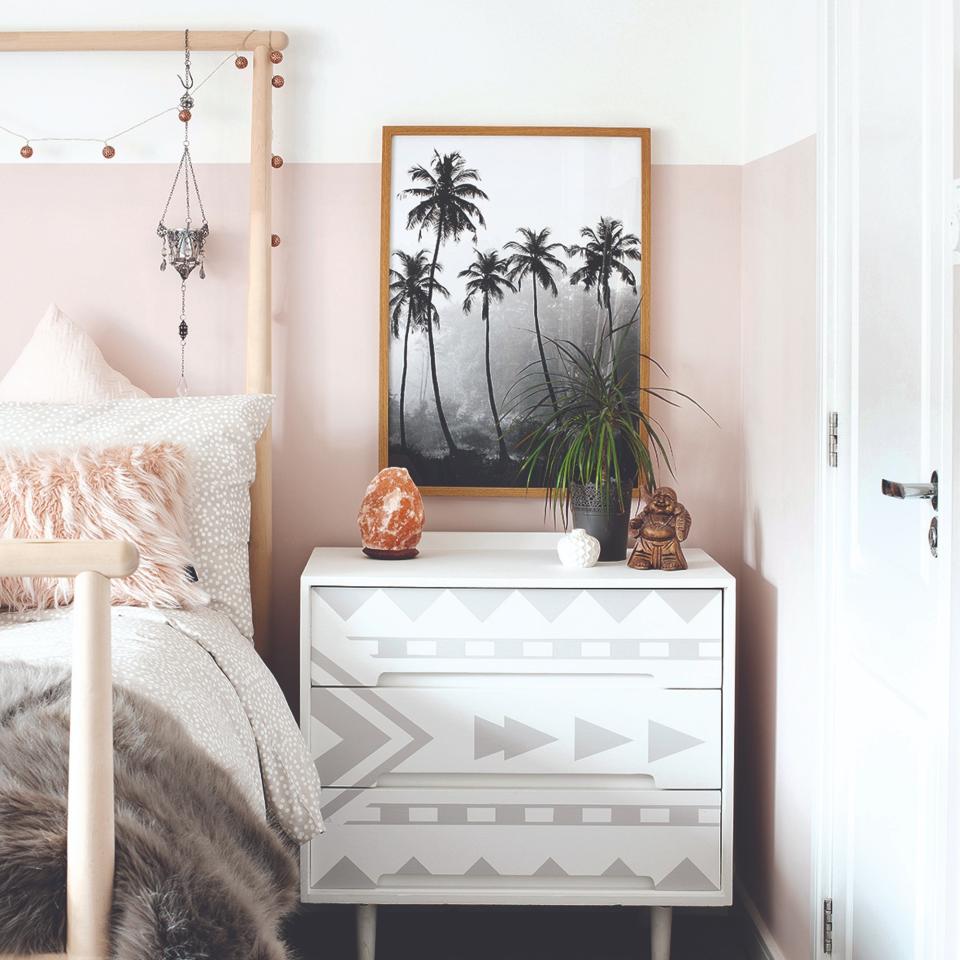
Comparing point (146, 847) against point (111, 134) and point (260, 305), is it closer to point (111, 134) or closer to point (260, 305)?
point (260, 305)

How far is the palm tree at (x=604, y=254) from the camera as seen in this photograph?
2482 millimetres

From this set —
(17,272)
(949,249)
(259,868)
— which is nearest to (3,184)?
(17,272)

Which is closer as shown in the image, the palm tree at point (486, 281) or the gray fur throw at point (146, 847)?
the gray fur throw at point (146, 847)

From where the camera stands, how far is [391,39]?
2480mm

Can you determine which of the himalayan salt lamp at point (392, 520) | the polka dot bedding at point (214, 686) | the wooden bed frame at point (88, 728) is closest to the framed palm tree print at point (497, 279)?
the himalayan salt lamp at point (392, 520)

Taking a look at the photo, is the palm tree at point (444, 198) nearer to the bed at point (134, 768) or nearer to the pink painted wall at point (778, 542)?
the pink painted wall at point (778, 542)

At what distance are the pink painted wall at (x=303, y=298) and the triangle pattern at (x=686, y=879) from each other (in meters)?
0.75

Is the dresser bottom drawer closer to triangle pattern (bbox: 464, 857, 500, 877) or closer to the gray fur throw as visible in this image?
triangle pattern (bbox: 464, 857, 500, 877)

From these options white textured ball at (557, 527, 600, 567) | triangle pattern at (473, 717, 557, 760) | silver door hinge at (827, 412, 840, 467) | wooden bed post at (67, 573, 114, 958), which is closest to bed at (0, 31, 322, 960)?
wooden bed post at (67, 573, 114, 958)

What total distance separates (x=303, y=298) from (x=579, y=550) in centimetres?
93

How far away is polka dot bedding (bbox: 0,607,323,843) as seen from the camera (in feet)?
5.00

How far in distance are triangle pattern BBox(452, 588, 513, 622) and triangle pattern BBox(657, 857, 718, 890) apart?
0.65 meters

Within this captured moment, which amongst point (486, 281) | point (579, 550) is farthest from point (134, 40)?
point (579, 550)

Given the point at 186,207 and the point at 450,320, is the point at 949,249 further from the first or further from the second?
the point at 186,207
